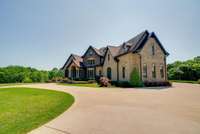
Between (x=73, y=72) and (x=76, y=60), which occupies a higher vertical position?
(x=76, y=60)

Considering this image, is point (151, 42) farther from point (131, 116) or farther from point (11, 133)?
point (11, 133)

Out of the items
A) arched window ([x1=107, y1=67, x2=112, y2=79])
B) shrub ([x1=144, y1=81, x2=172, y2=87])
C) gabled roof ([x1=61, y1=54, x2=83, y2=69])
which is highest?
gabled roof ([x1=61, y1=54, x2=83, y2=69])

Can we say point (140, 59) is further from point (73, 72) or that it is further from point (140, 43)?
point (73, 72)

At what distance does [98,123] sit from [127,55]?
20613 millimetres

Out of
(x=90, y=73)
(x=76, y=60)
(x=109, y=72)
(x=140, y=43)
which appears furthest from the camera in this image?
(x=76, y=60)

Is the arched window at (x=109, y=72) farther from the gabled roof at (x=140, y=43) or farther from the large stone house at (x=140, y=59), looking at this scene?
the gabled roof at (x=140, y=43)

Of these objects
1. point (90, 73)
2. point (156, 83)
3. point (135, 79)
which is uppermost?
point (90, 73)

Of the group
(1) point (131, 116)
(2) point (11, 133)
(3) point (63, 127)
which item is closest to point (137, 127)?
(1) point (131, 116)

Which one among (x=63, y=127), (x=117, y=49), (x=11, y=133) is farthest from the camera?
(x=117, y=49)

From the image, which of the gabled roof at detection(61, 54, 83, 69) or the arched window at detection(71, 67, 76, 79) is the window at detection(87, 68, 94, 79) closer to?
the gabled roof at detection(61, 54, 83, 69)

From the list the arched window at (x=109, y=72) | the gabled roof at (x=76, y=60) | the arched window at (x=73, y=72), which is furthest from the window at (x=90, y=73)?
the arched window at (x=109, y=72)

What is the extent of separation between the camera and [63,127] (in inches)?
205

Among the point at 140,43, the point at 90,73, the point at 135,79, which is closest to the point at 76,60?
the point at 90,73

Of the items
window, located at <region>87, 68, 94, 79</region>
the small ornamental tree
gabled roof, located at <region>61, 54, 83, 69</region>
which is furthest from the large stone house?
gabled roof, located at <region>61, 54, 83, 69</region>
